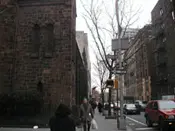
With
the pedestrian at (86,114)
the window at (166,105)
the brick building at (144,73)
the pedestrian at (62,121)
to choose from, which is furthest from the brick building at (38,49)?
the brick building at (144,73)

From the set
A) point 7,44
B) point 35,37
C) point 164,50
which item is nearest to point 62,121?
point 7,44

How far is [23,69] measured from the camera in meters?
23.0

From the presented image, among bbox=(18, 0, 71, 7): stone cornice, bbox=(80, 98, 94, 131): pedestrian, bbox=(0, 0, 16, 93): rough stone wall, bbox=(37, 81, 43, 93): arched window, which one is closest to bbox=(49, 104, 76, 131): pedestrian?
bbox=(80, 98, 94, 131): pedestrian

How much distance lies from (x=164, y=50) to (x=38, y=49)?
45.5 m

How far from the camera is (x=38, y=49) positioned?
2328 centimetres

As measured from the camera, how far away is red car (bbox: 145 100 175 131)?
52.3 ft

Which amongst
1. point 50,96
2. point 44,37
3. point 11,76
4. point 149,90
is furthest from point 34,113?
point 149,90

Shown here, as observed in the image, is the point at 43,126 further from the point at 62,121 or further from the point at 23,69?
the point at 62,121

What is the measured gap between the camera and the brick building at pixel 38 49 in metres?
22.5

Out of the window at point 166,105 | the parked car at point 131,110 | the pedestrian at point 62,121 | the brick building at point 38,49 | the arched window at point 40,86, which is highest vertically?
the brick building at point 38,49

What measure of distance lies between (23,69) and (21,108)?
16.6ft

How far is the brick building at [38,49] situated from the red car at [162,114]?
20.8 ft

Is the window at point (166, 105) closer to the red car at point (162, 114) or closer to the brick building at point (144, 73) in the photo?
the red car at point (162, 114)

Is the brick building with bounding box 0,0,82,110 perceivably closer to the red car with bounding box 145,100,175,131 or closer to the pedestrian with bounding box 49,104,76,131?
the red car with bounding box 145,100,175,131
